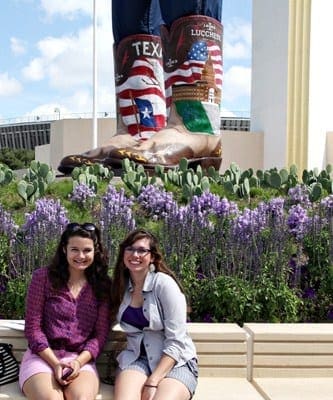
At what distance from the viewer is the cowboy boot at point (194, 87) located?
842 cm

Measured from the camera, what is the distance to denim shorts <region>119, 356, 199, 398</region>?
2.95m

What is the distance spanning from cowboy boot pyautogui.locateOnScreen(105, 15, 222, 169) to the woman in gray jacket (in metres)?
5.10

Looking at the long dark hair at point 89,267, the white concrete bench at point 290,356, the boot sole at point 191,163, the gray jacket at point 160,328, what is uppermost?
the boot sole at point 191,163

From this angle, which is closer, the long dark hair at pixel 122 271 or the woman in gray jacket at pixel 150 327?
the woman in gray jacket at pixel 150 327

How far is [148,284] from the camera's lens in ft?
10.3

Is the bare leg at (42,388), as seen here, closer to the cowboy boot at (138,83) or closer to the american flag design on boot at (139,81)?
the cowboy boot at (138,83)

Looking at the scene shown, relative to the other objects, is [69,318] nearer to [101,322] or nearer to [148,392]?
[101,322]

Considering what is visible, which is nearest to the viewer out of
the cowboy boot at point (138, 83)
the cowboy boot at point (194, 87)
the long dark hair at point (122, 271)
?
the long dark hair at point (122, 271)

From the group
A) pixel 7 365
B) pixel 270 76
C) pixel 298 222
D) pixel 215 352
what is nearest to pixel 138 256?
pixel 215 352

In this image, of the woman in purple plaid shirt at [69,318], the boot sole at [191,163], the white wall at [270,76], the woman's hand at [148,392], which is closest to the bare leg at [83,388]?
the woman in purple plaid shirt at [69,318]

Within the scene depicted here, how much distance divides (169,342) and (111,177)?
165 inches

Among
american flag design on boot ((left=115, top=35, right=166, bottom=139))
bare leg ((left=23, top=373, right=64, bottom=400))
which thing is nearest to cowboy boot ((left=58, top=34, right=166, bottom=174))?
american flag design on boot ((left=115, top=35, right=166, bottom=139))

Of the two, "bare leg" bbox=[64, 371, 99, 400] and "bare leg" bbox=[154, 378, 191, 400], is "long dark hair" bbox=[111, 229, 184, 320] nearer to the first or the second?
"bare leg" bbox=[64, 371, 99, 400]

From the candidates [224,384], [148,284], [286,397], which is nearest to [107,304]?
[148,284]
